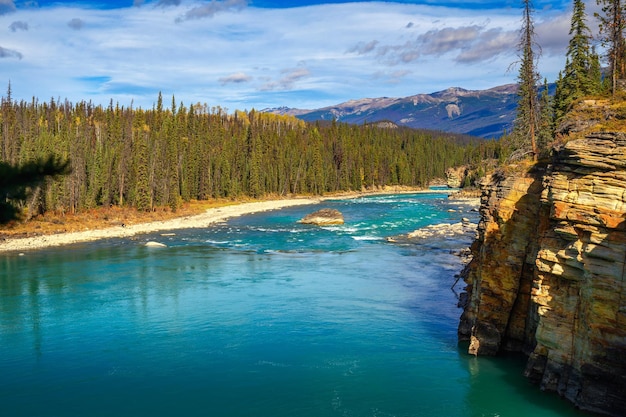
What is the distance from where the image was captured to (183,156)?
114000 mm

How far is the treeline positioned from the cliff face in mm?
52228

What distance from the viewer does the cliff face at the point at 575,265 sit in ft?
59.6

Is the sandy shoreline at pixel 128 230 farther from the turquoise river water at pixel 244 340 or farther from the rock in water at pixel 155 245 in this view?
the rock in water at pixel 155 245

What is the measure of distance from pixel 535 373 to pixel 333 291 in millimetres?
17401

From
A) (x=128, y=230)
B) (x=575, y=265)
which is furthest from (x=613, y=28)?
(x=128, y=230)

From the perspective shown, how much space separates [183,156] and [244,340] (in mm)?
91825

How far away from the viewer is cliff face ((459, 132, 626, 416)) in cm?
1816

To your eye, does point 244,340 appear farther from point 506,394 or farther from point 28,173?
point 28,173

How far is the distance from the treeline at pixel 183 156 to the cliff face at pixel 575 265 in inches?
2056

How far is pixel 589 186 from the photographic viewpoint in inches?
765

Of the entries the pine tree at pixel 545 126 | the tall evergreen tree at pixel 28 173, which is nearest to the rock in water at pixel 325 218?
the pine tree at pixel 545 126

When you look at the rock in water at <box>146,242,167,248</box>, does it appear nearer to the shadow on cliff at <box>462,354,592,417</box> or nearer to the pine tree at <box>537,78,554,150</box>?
the pine tree at <box>537,78,554,150</box>

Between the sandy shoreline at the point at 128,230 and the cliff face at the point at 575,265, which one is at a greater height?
the cliff face at the point at 575,265

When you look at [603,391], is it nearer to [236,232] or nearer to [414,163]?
[236,232]
